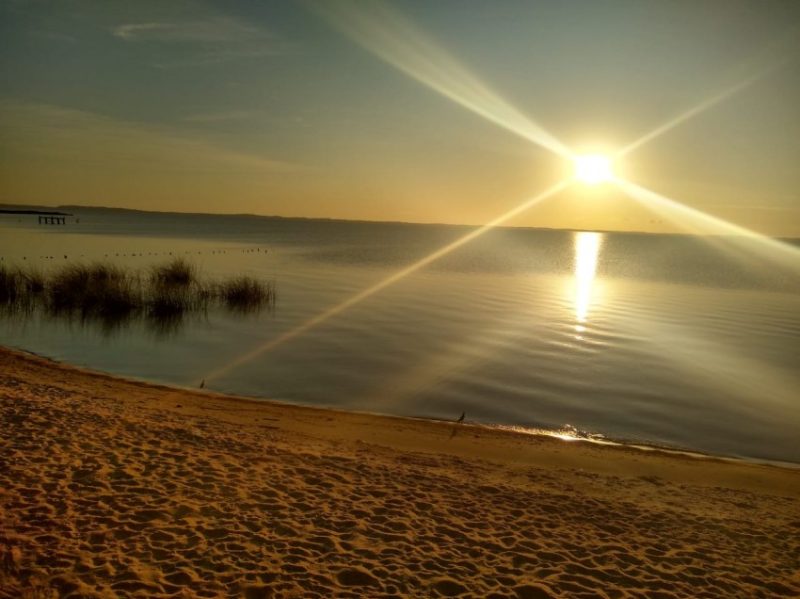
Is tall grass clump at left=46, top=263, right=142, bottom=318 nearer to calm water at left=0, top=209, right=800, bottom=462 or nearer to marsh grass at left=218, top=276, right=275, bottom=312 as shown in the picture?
calm water at left=0, top=209, right=800, bottom=462

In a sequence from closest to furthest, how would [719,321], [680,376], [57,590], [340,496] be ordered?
[57,590]
[340,496]
[680,376]
[719,321]

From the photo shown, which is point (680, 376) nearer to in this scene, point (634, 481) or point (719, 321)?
point (634, 481)

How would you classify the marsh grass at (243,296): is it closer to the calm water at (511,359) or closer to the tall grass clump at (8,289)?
the calm water at (511,359)

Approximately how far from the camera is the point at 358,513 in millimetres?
7609

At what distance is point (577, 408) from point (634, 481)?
16.3 ft

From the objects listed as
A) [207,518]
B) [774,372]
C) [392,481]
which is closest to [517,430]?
[392,481]

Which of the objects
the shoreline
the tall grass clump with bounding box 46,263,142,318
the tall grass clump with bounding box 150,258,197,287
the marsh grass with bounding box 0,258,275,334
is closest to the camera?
the shoreline

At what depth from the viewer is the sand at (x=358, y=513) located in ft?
19.5

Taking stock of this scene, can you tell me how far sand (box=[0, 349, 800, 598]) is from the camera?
593cm

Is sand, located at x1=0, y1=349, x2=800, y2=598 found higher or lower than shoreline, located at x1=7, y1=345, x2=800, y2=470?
higher

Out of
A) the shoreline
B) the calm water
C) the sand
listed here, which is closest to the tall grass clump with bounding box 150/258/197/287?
the calm water

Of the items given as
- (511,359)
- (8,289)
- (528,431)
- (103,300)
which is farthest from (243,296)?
(528,431)

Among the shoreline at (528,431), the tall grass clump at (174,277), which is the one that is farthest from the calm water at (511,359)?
the tall grass clump at (174,277)

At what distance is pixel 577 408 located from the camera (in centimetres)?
1487
